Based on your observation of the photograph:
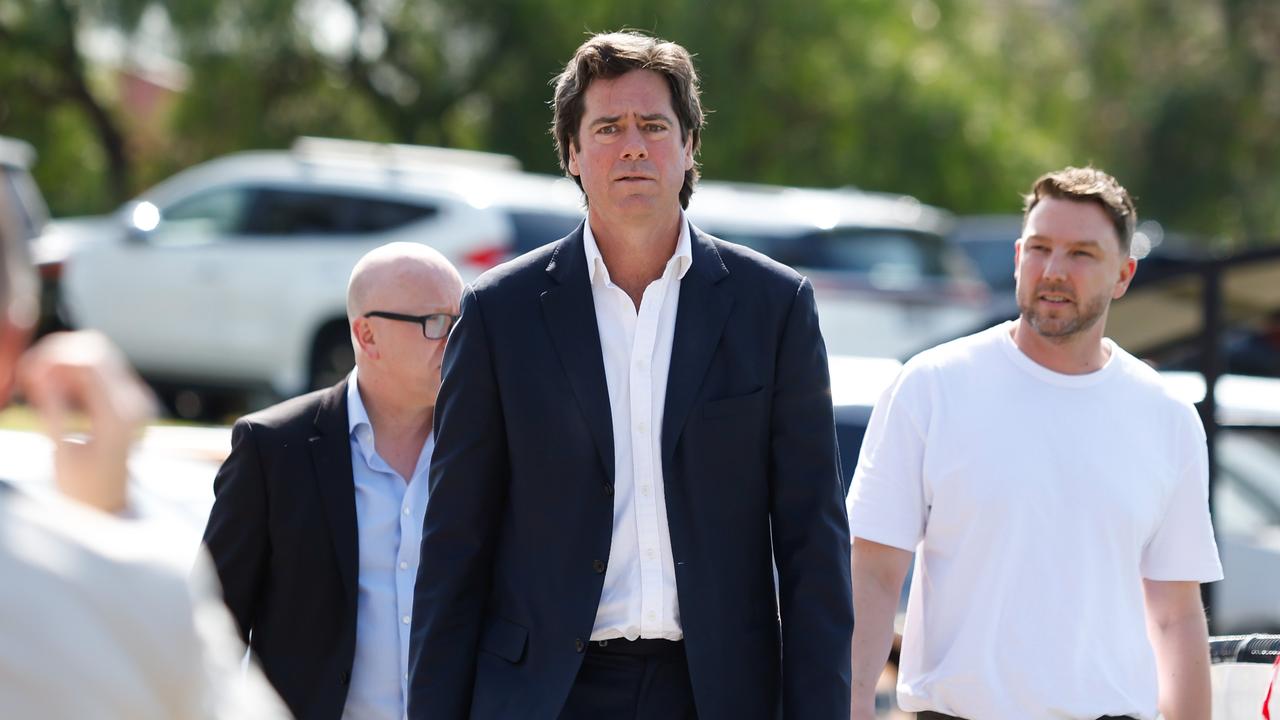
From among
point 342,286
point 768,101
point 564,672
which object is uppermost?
point 768,101

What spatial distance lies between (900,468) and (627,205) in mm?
984

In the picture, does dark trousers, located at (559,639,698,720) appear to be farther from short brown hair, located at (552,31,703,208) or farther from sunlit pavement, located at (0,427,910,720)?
short brown hair, located at (552,31,703,208)

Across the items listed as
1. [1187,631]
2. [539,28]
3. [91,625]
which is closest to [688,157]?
[1187,631]

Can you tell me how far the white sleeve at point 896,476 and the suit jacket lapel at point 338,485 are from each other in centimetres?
115

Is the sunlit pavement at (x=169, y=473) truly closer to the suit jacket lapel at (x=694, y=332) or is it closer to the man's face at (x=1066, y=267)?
the suit jacket lapel at (x=694, y=332)

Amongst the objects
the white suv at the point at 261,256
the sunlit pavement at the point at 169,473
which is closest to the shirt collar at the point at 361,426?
the sunlit pavement at the point at 169,473

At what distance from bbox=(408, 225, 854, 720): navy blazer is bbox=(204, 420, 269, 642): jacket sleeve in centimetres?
55

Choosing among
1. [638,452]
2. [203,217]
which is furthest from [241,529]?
[203,217]

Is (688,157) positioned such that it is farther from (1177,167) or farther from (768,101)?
(1177,167)

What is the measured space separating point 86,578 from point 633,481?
203cm

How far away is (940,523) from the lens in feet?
13.0

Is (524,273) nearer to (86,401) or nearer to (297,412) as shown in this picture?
(297,412)

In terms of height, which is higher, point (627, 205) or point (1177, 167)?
point (1177, 167)

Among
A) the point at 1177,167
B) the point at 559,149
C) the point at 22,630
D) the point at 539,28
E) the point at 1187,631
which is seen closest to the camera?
the point at 22,630
